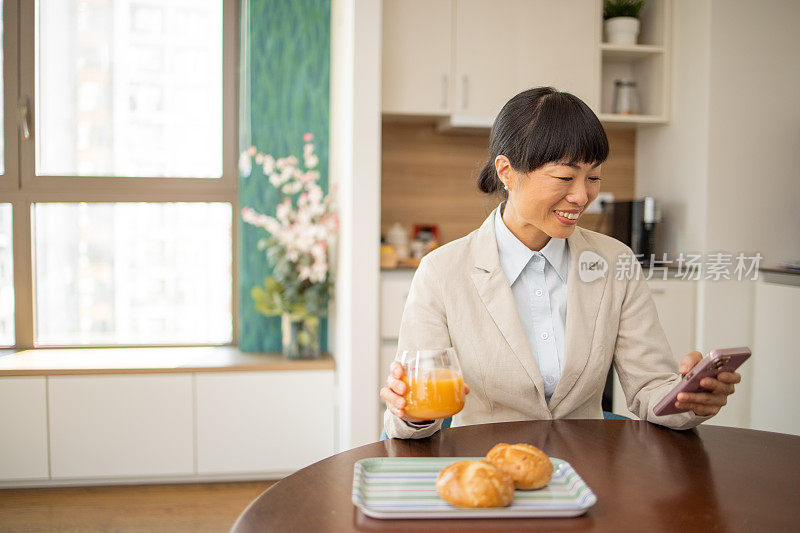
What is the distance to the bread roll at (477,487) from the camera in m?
0.85

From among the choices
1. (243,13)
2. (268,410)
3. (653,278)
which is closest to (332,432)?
(268,410)

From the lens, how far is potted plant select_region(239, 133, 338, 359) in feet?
10.3

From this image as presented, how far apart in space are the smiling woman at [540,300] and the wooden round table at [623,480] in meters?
0.18

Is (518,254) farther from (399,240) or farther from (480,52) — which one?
(480,52)

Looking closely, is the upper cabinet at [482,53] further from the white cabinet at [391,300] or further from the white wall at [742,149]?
the white cabinet at [391,300]

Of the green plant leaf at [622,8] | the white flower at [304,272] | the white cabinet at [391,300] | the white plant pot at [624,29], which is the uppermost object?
the green plant leaf at [622,8]

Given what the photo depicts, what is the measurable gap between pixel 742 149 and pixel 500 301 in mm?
2144

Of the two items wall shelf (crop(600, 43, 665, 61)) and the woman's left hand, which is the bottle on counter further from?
the woman's left hand

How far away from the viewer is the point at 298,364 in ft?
10.3

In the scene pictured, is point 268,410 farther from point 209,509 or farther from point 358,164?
point 358,164

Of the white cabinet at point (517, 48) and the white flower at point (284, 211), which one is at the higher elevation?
the white cabinet at point (517, 48)

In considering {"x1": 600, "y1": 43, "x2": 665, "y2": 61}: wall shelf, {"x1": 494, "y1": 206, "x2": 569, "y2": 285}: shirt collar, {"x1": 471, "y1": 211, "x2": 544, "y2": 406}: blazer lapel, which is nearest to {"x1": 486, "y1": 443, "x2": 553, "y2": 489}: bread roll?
{"x1": 471, "y1": 211, "x2": 544, "y2": 406}: blazer lapel

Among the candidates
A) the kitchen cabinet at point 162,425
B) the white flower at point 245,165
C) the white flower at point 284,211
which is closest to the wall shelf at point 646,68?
the white flower at point 284,211

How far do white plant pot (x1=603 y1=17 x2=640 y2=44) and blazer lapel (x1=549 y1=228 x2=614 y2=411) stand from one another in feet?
7.02
